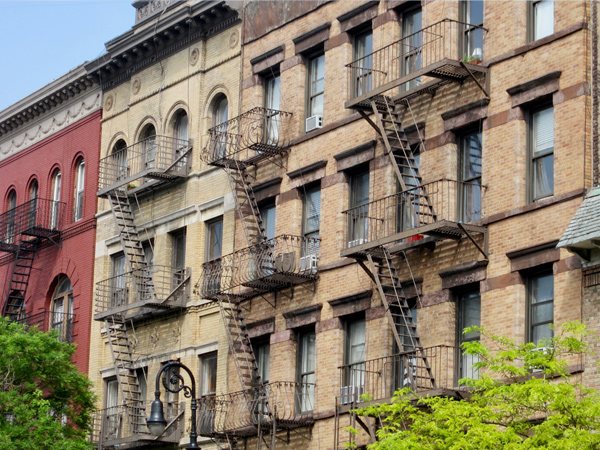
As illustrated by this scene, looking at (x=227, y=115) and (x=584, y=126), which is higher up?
(x=227, y=115)

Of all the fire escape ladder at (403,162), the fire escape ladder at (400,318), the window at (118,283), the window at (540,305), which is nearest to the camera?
the window at (540,305)

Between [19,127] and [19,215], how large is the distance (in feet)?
12.5

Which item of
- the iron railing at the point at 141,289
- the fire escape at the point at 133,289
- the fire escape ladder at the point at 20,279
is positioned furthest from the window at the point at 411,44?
the fire escape ladder at the point at 20,279

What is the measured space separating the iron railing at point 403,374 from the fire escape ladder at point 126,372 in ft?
28.2

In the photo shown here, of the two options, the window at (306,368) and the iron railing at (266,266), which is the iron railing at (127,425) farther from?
the window at (306,368)

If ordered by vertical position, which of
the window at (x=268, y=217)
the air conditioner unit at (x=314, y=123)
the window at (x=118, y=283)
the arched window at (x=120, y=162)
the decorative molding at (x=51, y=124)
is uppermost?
the decorative molding at (x=51, y=124)

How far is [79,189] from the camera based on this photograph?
47250 millimetres

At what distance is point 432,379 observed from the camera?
30.4 m

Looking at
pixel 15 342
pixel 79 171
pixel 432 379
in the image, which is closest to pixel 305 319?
pixel 432 379

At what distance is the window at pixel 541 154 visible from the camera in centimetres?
2983

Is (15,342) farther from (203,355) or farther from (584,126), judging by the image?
(584,126)

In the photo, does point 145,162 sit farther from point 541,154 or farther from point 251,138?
point 541,154

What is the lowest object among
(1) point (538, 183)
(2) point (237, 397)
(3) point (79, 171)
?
(2) point (237, 397)

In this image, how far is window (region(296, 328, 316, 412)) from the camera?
35062 millimetres
